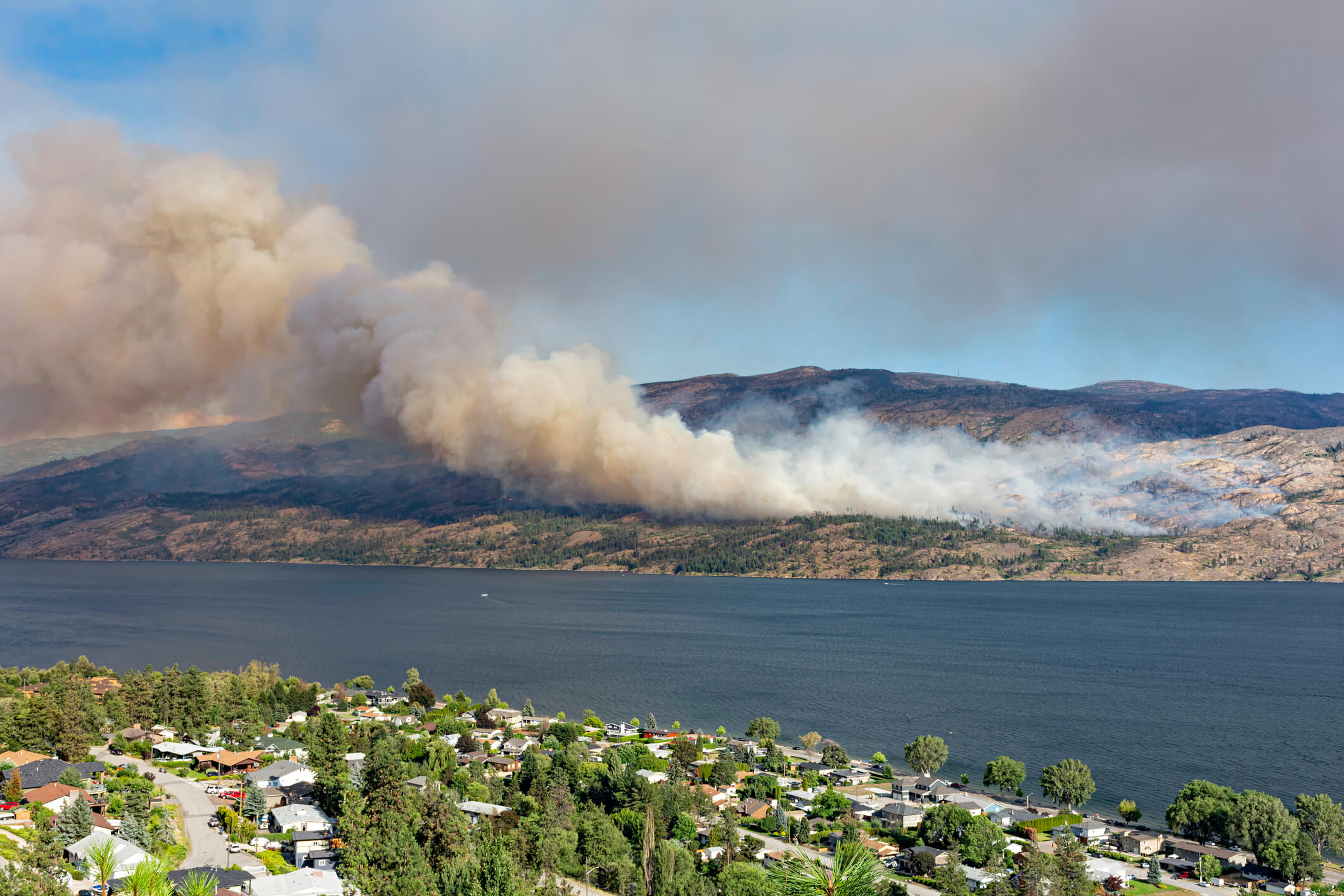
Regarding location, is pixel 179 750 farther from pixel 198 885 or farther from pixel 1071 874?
pixel 1071 874

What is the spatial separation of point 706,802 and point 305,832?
17261 mm

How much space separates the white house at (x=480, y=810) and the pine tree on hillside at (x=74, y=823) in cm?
1324

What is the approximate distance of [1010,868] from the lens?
37.9 meters

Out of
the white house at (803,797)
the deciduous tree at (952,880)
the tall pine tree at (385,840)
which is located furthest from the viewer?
the white house at (803,797)

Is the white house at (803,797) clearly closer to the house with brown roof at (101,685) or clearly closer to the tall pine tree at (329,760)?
the tall pine tree at (329,760)

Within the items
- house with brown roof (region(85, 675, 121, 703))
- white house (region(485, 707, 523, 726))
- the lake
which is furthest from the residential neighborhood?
the lake

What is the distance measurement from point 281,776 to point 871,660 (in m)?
72.6

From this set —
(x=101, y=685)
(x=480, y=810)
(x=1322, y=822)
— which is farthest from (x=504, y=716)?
(x=1322, y=822)

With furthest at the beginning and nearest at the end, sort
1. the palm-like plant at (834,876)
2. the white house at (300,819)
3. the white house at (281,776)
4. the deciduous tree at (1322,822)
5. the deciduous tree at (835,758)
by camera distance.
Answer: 1. the deciduous tree at (835,758)
2. the white house at (281,776)
3. the deciduous tree at (1322,822)
4. the white house at (300,819)
5. the palm-like plant at (834,876)

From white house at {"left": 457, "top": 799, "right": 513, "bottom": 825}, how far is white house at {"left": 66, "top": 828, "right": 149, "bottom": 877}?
11956 mm

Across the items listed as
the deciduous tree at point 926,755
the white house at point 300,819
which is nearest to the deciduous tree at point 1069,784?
the deciduous tree at point 926,755

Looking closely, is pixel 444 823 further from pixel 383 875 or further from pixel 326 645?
Answer: pixel 326 645

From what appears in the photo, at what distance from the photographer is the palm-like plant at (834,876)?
12891 mm

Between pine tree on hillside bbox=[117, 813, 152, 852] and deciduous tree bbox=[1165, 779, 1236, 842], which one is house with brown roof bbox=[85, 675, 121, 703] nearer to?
pine tree on hillside bbox=[117, 813, 152, 852]
